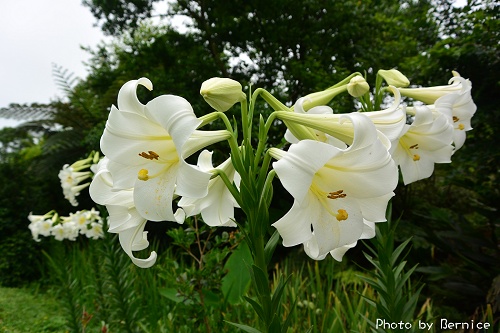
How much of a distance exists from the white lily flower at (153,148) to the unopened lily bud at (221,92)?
0.07 metres

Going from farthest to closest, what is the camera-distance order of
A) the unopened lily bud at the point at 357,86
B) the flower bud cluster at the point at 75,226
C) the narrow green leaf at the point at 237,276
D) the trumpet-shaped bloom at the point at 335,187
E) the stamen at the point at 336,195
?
1. the flower bud cluster at the point at 75,226
2. the narrow green leaf at the point at 237,276
3. the unopened lily bud at the point at 357,86
4. the stamen at the point at 336,195
5. the trumpet-shaped bloom at the point at 335,187

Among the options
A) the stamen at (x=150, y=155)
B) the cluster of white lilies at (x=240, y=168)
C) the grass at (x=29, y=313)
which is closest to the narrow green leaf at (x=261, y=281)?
the cluster of white lilies at (x=240, y=168)

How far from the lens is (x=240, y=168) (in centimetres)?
85

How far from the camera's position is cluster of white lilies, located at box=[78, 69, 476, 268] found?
0.73 metres

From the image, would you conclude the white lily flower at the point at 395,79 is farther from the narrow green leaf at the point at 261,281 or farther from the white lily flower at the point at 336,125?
the narrow green leaf at the point at 261,281

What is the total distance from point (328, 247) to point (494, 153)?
9.51 feet

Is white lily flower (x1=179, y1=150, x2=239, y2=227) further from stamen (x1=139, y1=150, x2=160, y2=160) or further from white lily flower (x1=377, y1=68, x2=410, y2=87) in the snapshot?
white lily flower (x1=377, y1=68, x2=410, y2=87)

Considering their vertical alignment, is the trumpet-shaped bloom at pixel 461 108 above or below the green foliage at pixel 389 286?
above

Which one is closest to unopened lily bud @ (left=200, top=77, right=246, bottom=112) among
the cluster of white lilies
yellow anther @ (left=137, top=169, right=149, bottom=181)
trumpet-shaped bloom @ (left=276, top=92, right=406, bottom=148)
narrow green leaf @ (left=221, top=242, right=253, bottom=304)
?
the cluster of white lilies

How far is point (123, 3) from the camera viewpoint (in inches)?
202

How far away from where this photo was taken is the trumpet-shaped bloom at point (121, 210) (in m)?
0.91

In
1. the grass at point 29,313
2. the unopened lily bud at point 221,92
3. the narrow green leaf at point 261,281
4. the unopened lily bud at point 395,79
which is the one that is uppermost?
the unopened lily bud at point 395,79

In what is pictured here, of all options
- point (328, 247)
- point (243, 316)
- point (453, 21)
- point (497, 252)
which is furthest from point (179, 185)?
point (453, 21)

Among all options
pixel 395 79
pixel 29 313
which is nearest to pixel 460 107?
pixel 395 79
